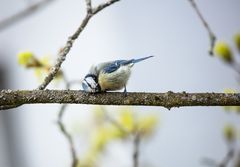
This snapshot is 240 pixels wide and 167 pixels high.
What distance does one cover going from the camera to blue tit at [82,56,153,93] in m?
0.78

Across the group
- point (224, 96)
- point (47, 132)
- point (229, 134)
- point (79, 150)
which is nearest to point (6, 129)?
point (47, 132)

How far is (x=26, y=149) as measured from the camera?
265 cm

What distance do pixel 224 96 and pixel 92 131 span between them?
3.61 ft

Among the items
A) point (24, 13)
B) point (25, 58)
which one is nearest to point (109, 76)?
point (25, 58)

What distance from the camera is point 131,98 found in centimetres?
72

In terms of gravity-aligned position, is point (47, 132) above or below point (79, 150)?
above

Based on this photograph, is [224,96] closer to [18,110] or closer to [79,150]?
[79,150]

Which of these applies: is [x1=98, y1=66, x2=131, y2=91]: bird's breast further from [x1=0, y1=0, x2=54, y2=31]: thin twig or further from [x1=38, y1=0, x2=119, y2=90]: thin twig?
[x1=0, y1=0, x2=54, y2=31]: thin twig

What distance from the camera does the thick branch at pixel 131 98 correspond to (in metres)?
0.70

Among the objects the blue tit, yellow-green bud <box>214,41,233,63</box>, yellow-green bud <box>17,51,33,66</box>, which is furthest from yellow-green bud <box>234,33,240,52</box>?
yellow-green bud <box>17,51,33,66</box>

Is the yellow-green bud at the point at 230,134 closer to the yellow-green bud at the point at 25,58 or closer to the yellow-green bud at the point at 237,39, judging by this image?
the yellow-green bud at the point at 237,39

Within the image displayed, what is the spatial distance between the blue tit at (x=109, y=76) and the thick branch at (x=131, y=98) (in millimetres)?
42

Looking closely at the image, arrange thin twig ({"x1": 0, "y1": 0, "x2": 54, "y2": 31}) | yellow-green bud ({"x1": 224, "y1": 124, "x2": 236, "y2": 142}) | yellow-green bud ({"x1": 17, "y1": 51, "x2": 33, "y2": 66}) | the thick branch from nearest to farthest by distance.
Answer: the thick branch, yellow-green bud ({"x1": 17, "y1": 51, "x2": 33, "y2": 66}), yellow-green bud ({"x1": 224, "y1": 124, "x2": 236, "y2": 142}), thin twig ({"x1": 0, "y1": 0, "x2": 54, "y2": 31})

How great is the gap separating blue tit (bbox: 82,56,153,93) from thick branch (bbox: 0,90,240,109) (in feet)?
0.14
